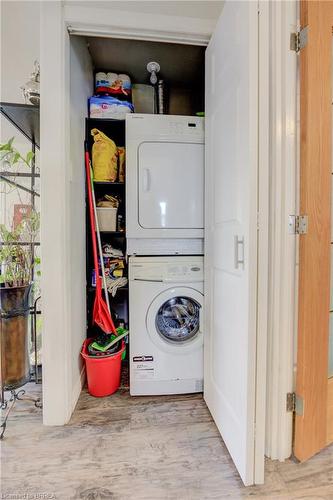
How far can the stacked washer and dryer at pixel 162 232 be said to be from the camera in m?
1.72

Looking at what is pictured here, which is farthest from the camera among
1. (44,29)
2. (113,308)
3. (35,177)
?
(113,308)

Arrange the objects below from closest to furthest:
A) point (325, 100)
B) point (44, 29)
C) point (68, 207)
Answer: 1. point (325, 100)
2. point (44, 29)
3. point (68, 207)

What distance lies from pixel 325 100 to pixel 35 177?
194cm

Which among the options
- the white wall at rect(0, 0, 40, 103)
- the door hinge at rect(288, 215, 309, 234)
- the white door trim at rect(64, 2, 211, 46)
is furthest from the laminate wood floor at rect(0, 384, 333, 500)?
the white wall at rect(0, 0, 40, 103)

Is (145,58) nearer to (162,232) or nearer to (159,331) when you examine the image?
(162,232)

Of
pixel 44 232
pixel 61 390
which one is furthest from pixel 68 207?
pixel 61 390

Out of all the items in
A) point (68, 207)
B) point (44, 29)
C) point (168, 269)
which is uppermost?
point (44, 29)

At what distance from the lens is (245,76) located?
104 centimetres

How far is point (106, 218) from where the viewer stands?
6.31 ft

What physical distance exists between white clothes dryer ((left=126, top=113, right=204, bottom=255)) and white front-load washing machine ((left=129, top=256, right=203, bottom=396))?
216 mm

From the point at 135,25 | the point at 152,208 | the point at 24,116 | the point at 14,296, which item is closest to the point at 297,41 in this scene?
the point at 135,25

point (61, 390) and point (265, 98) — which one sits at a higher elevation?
point (265, 98)

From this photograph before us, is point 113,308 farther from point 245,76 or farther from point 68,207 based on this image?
point 245,76

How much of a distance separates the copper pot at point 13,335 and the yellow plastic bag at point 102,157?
92cm
